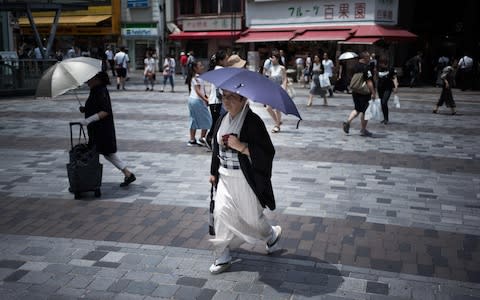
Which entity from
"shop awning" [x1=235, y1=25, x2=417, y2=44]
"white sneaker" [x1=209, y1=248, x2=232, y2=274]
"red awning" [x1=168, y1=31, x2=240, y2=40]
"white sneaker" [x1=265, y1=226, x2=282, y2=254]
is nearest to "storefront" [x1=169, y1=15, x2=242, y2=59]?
"red awning" [x1=168, y1=31, x2=240, y2=40]

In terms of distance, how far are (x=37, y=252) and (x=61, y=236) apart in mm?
429

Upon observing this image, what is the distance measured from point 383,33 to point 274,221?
22.5 meters

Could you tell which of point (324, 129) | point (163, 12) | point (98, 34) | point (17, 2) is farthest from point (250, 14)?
point (324, 129)

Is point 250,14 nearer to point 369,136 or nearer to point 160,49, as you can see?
point 160,49

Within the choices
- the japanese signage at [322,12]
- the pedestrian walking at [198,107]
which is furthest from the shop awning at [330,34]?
the pedestrian walking at [198,107]

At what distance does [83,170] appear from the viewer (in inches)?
249

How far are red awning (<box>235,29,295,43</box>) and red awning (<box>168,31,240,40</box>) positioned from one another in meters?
1.85

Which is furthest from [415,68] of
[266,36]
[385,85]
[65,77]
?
[65,77]

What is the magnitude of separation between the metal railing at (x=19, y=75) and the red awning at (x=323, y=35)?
46.2 ft

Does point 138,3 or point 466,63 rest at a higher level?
point 138,3

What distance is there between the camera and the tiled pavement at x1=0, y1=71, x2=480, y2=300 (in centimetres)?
411

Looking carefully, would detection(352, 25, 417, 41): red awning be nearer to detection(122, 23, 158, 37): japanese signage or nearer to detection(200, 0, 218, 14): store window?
detection(200, 0, 218, 14): store window

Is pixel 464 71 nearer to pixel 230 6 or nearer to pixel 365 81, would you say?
pixel 365 81

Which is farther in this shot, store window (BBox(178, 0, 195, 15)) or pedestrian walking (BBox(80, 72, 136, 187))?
store window (BBox(178, 0, 195, 15))
